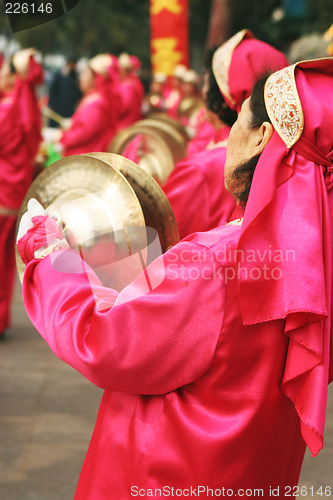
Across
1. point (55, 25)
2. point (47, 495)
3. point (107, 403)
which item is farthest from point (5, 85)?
point (55, 25)

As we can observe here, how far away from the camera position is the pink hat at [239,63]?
9.51 feet

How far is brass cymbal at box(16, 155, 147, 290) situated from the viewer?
1.75m

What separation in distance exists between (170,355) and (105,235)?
0.44m

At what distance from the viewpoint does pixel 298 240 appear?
142cm

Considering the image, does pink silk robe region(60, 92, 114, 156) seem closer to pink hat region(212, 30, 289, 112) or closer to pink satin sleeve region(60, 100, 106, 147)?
pink satin sleeve region(60, 100, 106, 147)

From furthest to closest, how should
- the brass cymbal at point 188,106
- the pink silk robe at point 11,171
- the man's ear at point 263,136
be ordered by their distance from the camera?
the brass cymbal at point 188,106
the pink silk robe at point 11,171
the man's ear at point 263,136

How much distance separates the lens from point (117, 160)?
1.90m

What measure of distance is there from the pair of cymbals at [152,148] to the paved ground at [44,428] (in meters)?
1.35

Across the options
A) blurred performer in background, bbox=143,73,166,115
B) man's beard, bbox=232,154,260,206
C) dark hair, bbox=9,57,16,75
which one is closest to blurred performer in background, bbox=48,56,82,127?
blurred performer in background, bbox=143,73,166,115

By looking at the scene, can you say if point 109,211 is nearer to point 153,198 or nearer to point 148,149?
point 153,198

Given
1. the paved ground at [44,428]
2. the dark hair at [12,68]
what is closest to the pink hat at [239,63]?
the paved ground at [44,428]

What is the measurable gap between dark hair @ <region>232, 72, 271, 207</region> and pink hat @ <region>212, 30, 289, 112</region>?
125 cm

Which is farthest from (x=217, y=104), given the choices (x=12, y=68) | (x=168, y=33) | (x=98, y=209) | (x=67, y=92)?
(x=67, y=92)

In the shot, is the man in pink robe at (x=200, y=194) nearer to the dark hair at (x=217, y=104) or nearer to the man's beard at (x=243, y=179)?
the dark hair at (x=217, y=104)
